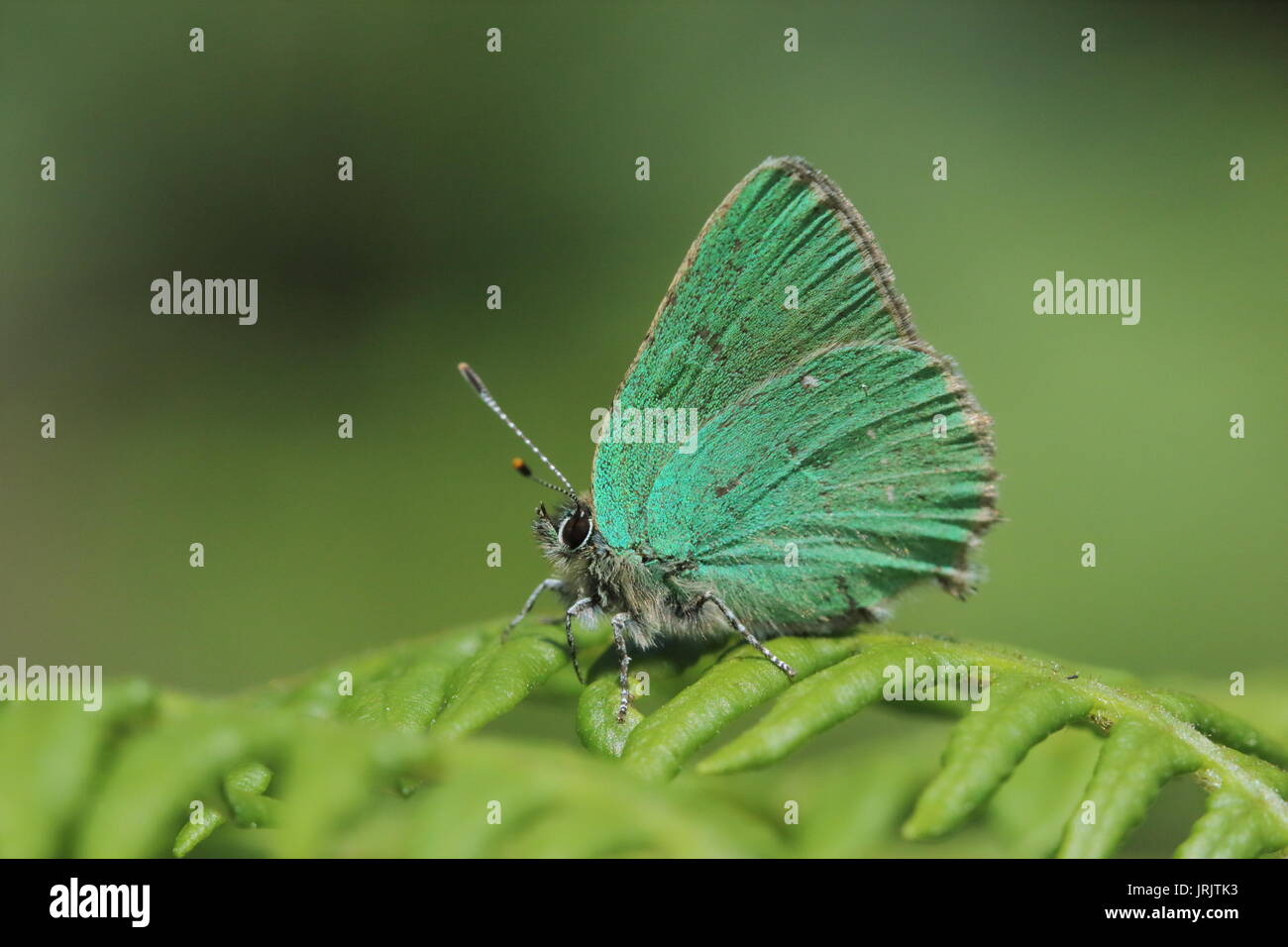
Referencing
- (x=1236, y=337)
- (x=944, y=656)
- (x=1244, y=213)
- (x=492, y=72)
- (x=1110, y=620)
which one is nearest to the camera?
(x=944, y=656)

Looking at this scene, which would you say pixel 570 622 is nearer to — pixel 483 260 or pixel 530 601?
pixel 530 601

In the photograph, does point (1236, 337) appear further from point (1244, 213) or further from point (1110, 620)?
point (1110, 620)

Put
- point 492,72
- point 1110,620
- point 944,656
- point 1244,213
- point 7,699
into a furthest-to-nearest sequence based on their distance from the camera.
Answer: point 492,72
point 1244,213
point 1110,620
point 944,656
point 7,699

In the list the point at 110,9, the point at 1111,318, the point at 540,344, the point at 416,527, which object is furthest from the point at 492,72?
the point at 1111,318

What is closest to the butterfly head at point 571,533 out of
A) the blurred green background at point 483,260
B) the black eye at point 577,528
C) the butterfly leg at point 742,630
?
the black eye at point 577,528

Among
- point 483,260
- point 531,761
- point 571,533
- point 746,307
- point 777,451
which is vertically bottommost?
point 531,761

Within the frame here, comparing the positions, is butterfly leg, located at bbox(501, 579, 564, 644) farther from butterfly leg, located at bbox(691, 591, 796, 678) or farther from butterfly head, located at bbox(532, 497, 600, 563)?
butterfly leg, located at bbox(691, 591, 796, 678)

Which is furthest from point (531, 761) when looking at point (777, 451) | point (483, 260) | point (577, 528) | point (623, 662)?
point (483, 260)
